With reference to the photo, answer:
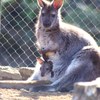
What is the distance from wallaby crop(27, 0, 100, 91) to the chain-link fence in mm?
1087

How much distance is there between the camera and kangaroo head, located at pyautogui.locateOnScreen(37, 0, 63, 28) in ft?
27.0

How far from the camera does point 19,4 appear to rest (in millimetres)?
9773

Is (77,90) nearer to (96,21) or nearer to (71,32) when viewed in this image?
(71,32)

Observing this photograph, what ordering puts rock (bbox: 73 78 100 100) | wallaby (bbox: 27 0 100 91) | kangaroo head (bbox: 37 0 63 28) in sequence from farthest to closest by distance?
kangaroo head (bbox: 37 0 63 28) < wallaby (bbox: 27 0 100 91) < rock (bbox: 73 78 100 100)

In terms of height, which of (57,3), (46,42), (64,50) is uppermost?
(57,3)

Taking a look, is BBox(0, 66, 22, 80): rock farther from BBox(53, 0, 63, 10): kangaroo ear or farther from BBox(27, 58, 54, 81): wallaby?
BBox(53, 0, 63, 10): kangaroo ear

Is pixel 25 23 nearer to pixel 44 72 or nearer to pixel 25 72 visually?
pixel 25 72

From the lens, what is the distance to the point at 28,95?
274 inches

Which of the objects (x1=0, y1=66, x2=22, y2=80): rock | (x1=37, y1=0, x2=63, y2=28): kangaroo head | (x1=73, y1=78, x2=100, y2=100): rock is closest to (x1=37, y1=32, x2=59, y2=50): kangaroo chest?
(x1=37, y1=0, x2=63, y2=28): kangaroo head

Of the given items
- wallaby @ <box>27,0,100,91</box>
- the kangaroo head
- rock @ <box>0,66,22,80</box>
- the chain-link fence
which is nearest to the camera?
wallaby @ <box>27,0,100,91</box>

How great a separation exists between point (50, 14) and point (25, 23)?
165 centimetres

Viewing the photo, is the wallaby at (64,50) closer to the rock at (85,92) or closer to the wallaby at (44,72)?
the wallaby at (44,72)

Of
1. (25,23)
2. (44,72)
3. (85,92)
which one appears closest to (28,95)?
(44,72)

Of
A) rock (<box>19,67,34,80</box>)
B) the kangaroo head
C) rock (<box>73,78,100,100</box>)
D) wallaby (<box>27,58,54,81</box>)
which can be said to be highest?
the kangaroo head
